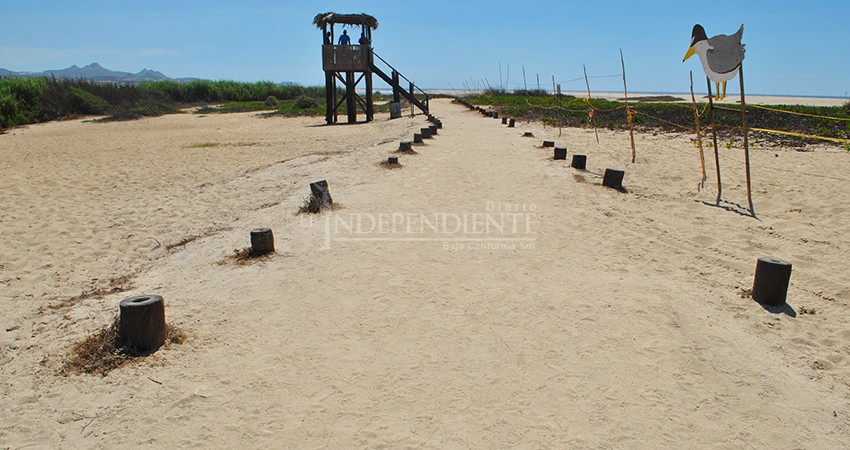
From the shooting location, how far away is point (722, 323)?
14.3ft

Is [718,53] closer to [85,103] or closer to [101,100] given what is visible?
[85,103]

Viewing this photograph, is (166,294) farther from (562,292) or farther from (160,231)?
(562,292)

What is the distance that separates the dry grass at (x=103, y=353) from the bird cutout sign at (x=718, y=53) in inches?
318

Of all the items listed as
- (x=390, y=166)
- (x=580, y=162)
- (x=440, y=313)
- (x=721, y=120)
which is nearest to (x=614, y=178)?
(x=580, y=162)

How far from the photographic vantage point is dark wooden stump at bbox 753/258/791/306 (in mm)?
4652

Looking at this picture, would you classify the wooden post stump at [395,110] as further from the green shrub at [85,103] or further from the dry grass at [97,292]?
the dry grass at [97,292]

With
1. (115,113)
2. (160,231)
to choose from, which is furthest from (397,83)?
(160,231)

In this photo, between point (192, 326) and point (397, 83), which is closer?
point (192, 326)

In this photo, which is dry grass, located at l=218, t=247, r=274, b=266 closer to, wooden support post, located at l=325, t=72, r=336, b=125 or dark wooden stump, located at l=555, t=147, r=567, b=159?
dark wooden stump, located at l=555, t=147, r=567, b=159

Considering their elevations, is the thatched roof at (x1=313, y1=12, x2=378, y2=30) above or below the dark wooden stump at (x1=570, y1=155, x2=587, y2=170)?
above

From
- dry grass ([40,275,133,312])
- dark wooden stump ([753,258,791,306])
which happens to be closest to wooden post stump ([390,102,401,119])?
dry grass ([40,275,133,312])

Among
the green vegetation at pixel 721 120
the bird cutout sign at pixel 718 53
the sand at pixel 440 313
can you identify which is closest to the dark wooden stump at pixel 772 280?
the sand at pixel 440 313

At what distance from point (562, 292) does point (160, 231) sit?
575cm

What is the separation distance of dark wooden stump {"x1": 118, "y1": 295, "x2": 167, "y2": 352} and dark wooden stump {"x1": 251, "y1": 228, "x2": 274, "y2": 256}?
73.0 inches
